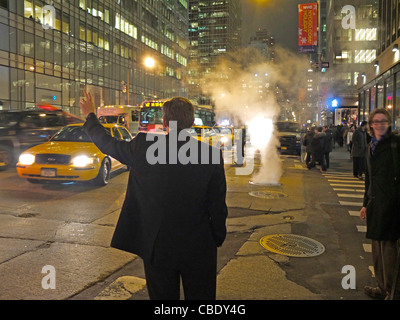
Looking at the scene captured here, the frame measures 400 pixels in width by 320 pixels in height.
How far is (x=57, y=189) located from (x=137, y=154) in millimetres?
6478

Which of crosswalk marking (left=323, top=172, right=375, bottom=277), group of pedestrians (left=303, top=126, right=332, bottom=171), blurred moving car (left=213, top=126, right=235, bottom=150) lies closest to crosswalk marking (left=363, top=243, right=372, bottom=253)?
crosswalk marking (left=323, top=172, right=375, bottom=277)

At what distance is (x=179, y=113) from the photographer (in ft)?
6.85

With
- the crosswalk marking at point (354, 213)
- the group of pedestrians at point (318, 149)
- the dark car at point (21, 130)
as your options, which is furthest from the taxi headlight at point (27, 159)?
the group of pedestrians at point (318, 149)

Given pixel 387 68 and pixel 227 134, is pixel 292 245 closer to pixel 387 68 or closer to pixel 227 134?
pixel 387 68

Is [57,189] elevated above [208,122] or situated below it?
below

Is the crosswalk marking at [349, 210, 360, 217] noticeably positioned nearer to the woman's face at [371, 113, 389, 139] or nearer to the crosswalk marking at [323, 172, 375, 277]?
the crosswalk marking at [323, 172, 375, 277]

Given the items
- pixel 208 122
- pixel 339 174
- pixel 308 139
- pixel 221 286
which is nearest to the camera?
pixel 221 286

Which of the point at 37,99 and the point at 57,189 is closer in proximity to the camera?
the point at 57,189

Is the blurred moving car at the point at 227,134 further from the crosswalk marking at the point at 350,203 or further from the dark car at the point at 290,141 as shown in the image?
the crosswalk marking at the point at 350,203

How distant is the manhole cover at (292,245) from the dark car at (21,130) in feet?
29.4

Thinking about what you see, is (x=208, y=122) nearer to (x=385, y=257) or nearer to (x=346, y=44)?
(x=385, y=257)

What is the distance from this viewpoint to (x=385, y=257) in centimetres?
315

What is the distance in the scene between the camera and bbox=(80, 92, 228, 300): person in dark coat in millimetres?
1989

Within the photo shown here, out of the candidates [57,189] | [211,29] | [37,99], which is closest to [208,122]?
[37,99]
